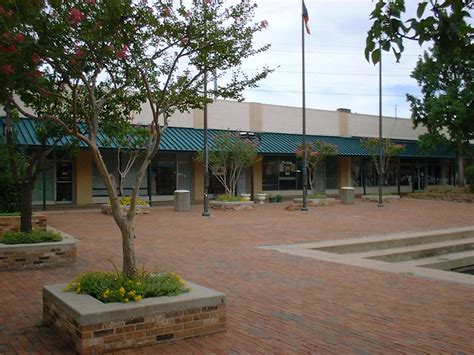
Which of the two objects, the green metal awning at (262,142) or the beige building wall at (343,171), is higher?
the green metal awning at (262,142)

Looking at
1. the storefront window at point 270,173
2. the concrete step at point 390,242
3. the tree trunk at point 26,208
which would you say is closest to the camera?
the tree trunk at point 26,208

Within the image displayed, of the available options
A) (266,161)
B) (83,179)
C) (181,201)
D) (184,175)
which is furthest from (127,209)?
(266,161)

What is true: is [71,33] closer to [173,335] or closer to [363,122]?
[173,335]

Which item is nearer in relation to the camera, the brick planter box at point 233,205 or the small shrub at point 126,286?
the small shrub at point 126,286

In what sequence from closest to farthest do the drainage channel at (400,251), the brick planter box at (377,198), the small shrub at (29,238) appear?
the small shrub at (29,238) < the drainage channel at (400,251) < the brick planter box at (377,198)

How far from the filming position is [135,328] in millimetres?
5125

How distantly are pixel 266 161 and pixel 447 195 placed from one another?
10.9 metres

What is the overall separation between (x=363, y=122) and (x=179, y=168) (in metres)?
15.1

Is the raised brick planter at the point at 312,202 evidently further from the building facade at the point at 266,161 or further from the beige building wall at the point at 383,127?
the beige building wall at the point at 383,127

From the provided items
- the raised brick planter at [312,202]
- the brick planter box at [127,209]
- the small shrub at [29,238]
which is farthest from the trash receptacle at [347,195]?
the small shrub at [29,238]

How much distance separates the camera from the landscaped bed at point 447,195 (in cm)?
3086

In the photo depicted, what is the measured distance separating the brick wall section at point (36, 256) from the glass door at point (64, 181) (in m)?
16.8

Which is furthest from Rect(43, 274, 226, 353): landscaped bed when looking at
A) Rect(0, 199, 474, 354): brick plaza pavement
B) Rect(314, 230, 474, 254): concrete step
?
Rect(314, 230, 474, 254): concrete step

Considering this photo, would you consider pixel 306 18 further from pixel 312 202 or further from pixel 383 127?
pixel 383 127
